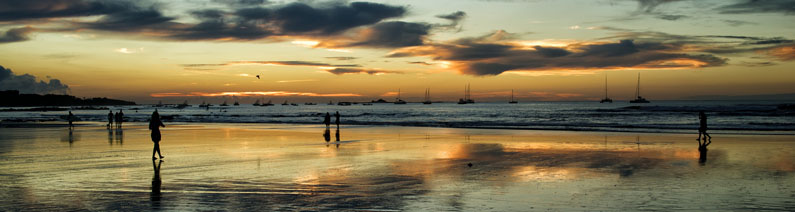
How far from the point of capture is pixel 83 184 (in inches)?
483

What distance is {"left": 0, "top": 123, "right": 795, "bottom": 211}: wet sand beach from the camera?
9.98 metres

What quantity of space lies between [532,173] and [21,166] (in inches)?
590

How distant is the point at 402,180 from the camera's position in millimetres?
13031

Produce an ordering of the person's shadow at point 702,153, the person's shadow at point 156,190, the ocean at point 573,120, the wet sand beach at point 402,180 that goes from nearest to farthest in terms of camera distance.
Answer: the wet sand beach at point 402,180 < the person's shadow at point 156,190 < the person's shadow at point 702,153 < the ocean at point 573,120

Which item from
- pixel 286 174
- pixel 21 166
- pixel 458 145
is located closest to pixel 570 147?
pixel 458 145

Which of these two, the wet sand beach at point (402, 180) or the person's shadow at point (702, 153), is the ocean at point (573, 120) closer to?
the person's shadow at point (702, 153)

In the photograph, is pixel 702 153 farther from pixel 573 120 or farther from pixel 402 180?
pixel 573 120

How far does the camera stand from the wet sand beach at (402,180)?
32.7ft

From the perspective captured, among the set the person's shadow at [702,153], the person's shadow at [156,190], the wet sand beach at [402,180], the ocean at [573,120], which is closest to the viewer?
the wet sand beach at [402,180]

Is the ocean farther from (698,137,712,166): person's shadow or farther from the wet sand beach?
the wet sand beach

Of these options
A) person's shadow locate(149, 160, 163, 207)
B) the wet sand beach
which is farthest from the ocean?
person's shadow locate(149, 160, 163, 207)

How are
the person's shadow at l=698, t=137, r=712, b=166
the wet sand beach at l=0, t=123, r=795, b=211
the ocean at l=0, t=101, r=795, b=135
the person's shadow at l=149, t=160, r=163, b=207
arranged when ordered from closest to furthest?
1. the wet sand beach at l=0, t=123, r=795, b=211
2. the person's shadow at l=149, t=160, r=163, b=207
3. the person's shadow at l=698, t=137, r=712, b=166
4. the ocean at l=0, t=101, r=795, b=135

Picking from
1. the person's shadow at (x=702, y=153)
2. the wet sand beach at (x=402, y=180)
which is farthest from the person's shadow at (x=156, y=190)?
the person's shadow at (x=702, y=153)

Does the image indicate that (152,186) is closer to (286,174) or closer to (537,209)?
(286,174)
